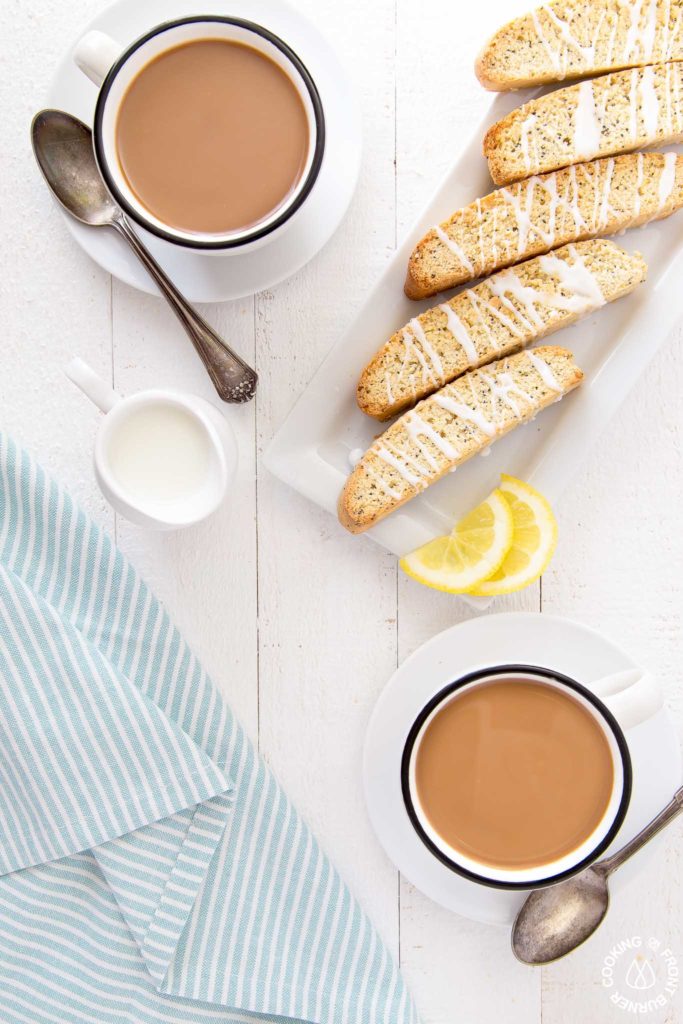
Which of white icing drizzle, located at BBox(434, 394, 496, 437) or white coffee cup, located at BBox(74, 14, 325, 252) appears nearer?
white coffee cup, located at BBox(74, 14, 325, 252)

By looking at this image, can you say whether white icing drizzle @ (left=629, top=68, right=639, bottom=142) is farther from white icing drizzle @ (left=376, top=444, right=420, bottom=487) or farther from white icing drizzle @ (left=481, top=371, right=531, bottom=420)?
white icing drizzle @ (left=376, top=444, right=420, bottom=487)

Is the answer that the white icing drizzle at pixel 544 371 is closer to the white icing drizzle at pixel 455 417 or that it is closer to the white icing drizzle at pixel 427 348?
the white icing drizzle at pixel 455 417

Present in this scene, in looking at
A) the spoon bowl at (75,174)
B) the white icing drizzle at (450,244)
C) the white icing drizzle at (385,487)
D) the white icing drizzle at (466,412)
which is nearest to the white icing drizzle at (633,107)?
the white icing drizzle at (450,244)

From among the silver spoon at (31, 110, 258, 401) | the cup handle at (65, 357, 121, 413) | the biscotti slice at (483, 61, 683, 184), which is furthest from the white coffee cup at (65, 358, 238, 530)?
the biscotti slice at (483, 61, 683, 184)

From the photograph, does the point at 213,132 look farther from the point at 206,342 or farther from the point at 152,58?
the point at 206,342

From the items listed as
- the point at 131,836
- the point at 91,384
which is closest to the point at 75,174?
the point at 91,384
